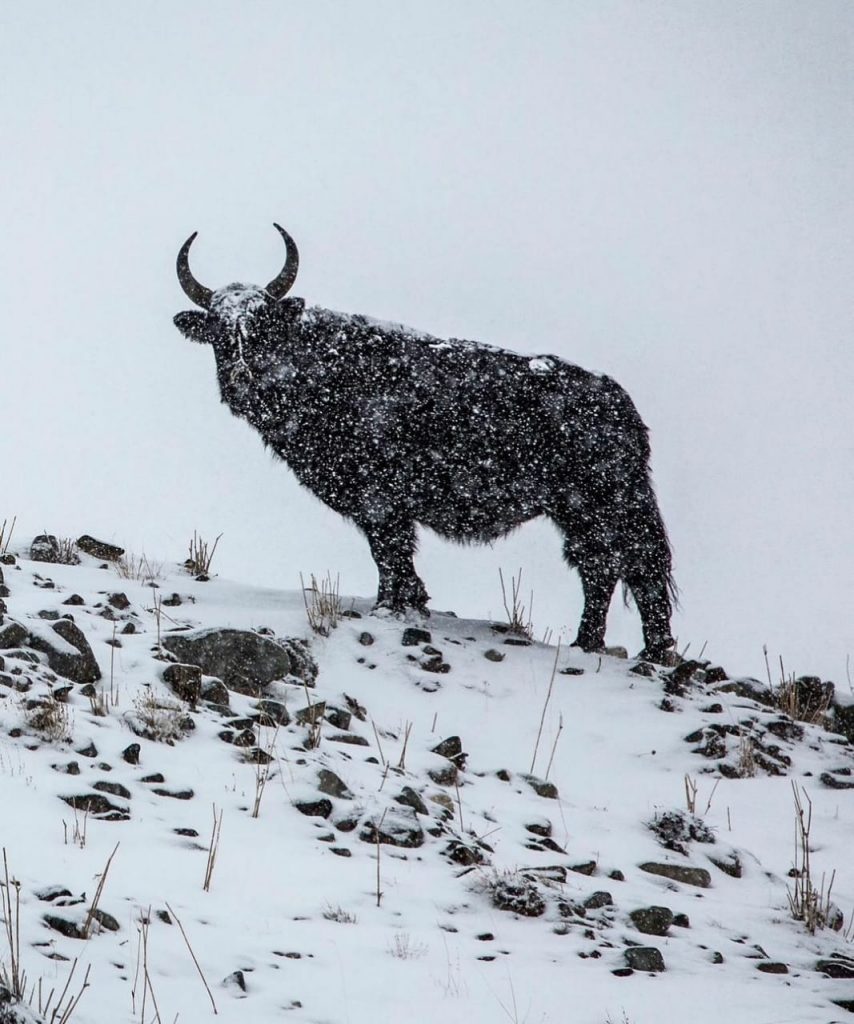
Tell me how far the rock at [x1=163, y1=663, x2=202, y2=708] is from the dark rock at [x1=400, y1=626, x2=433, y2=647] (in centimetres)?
217

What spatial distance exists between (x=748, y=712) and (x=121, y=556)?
178 inches

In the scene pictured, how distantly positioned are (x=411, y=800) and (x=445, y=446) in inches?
169

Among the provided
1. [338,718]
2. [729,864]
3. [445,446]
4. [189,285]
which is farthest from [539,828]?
[189,285]

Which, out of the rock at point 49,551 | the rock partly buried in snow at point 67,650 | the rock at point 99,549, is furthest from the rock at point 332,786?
the rock at point 99,549

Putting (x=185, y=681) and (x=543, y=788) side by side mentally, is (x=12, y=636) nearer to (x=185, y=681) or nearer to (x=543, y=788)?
(x=185, y=681)

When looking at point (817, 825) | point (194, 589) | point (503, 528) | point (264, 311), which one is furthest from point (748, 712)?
point (264, 311)

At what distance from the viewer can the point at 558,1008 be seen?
127 inches

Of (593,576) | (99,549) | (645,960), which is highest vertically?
(593,576)

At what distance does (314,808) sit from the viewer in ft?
15.1

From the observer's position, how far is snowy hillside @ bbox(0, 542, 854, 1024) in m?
3.21

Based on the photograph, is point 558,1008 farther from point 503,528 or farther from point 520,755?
point 503,528

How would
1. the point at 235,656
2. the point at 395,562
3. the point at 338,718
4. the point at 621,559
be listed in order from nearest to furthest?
1. the point at 338,718
2. the point at 235,656
3. the point at 395,562
4. the point at 621,559

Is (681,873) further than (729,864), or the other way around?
(729,864)

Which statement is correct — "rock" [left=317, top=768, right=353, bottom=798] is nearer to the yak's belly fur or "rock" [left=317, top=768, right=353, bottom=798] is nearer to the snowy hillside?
the snowy hillside
